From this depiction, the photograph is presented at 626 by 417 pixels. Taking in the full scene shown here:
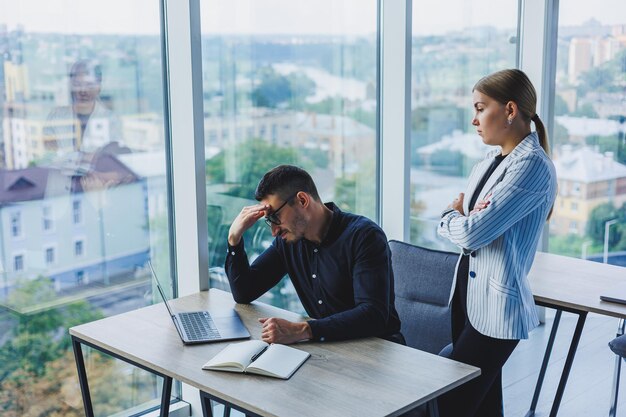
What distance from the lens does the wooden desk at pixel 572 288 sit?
305cm

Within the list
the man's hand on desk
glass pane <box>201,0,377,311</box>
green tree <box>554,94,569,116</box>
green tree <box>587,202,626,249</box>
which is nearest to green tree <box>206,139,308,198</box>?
glass pane <box>201,0,377,311</box>

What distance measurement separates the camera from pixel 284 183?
2787 mm

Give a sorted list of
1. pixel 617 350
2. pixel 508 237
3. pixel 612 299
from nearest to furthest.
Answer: pixel 508 237
pixel 612 299
pixel 617 350

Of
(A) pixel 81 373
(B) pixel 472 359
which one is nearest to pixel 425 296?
(B) pixel 472 359

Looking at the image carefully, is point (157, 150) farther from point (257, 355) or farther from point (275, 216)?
point (257, 355)

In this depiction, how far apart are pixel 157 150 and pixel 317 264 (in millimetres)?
933

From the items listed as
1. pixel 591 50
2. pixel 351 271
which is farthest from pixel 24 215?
pixel 591 50

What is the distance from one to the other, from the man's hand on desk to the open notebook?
1.3 inches

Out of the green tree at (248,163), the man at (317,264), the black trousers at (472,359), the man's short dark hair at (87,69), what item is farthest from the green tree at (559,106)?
the man's short dark hair at (87,69)

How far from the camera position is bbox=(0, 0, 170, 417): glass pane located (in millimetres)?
2926

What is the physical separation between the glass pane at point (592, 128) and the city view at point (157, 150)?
0.01 meters

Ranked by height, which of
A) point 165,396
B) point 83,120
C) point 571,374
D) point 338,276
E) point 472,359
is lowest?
point 571,374

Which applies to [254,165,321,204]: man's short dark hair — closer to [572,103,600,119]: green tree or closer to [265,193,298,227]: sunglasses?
[265,193,298,227]: sunglasses

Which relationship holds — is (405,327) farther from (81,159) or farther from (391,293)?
(81,159)
